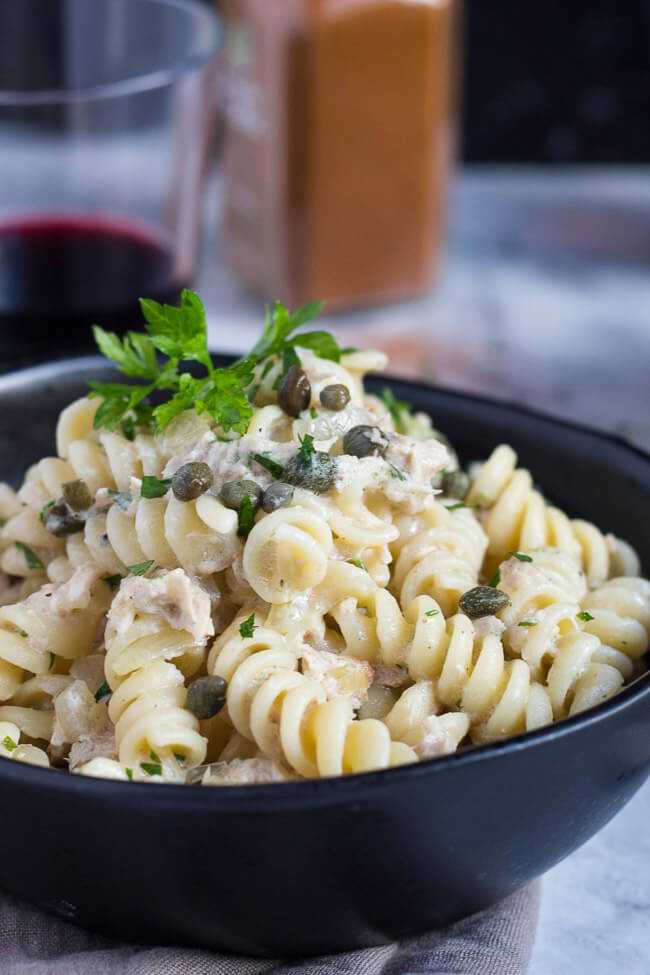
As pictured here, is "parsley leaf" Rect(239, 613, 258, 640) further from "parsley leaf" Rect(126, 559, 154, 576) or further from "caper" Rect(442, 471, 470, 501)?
"caper" Rect(442, 471, 470, 501)

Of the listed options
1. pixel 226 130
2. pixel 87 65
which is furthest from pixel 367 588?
pixel 226 130

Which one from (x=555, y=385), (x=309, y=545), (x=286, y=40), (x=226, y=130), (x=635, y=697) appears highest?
(x=286, y=40)

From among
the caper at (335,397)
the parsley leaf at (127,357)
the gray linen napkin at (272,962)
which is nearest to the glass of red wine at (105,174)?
the parsley leaf at (127,357)

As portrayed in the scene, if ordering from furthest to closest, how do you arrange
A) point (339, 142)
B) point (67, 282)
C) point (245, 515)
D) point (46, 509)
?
point (339, 142), point (67, 282), point (46, 509), point (245, 515)

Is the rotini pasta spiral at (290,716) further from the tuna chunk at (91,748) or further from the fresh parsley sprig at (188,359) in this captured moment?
the fresh parsley sprig at (188,359)

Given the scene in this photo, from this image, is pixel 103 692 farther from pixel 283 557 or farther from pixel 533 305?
pixel 533 305

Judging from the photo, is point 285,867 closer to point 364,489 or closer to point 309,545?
point 309,545

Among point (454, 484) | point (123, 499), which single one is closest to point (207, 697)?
point (123, 499)
